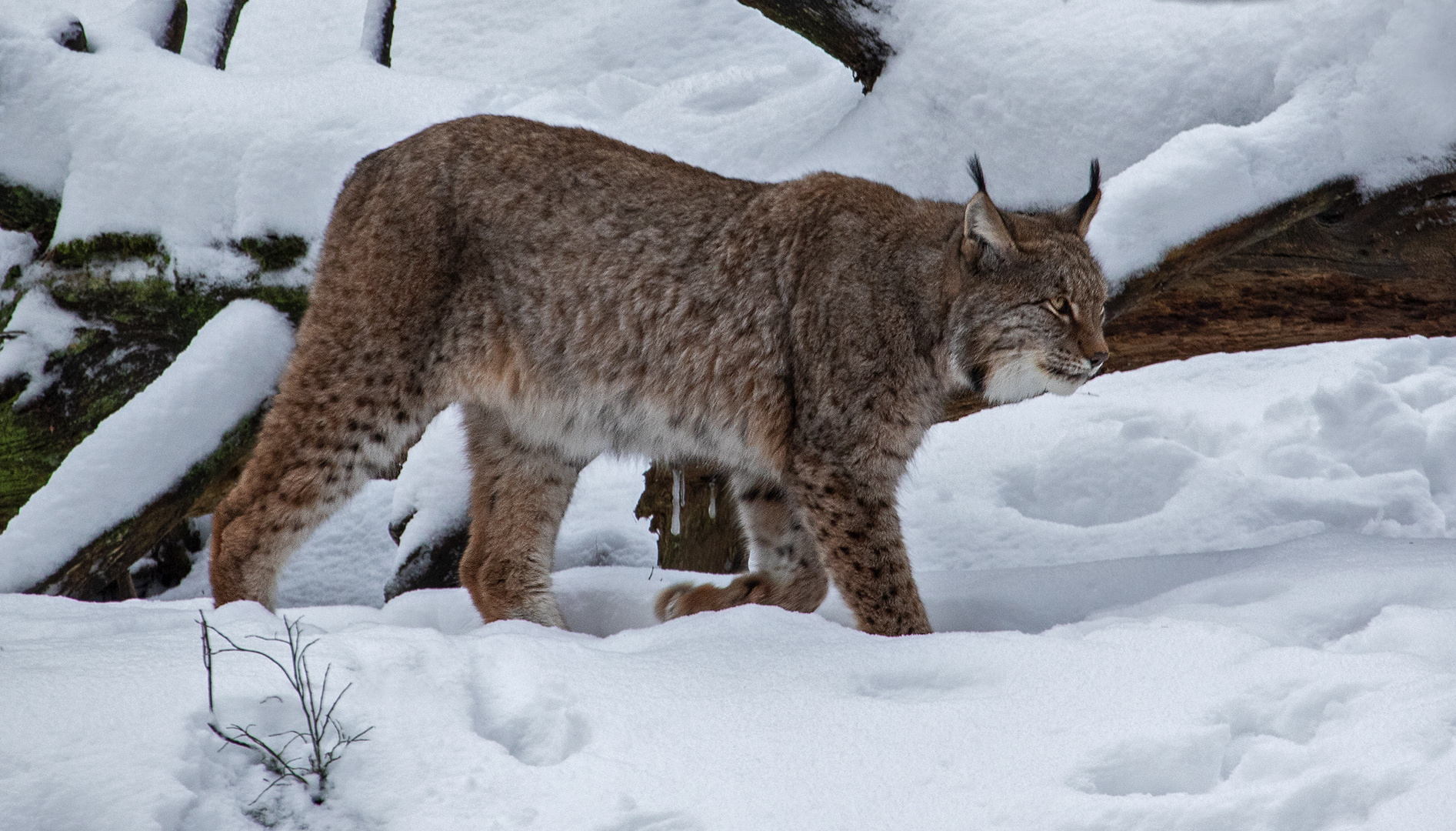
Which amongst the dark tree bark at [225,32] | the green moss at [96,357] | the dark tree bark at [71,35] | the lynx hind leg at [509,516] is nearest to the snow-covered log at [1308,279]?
the lynx hind leg at [509,516]

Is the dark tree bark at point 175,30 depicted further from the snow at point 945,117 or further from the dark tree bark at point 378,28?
the dark tree bark at point 378,28

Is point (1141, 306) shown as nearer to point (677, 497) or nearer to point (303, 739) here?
point (677, 497)

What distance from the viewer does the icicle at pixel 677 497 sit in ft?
16.9

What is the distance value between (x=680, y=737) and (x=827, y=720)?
0.31 metres

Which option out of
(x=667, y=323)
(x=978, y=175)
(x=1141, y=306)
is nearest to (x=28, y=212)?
(x=667, y=323)

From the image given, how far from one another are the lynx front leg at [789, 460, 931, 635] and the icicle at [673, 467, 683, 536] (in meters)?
1.37

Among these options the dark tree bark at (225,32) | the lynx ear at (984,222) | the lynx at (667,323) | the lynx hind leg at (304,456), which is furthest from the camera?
the dark tree bark at (225,32)

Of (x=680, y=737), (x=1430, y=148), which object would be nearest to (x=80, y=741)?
(x=680, y=737)

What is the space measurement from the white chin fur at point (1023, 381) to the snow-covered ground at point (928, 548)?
1.89 ft

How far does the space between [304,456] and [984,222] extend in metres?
2.26

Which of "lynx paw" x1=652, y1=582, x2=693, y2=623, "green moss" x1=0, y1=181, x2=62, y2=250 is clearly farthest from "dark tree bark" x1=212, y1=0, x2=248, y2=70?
"lynx paw" x1=652, y1=582, x2=693, y2=623

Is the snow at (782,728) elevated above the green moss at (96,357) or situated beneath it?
situated beneath

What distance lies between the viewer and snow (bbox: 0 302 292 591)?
432 cm

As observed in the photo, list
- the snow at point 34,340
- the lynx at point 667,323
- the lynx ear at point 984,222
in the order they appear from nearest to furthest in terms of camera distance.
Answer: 1. the lynx ear at point 984,222
2. the lynx at point 667,323
3. the snow at point 34,340
